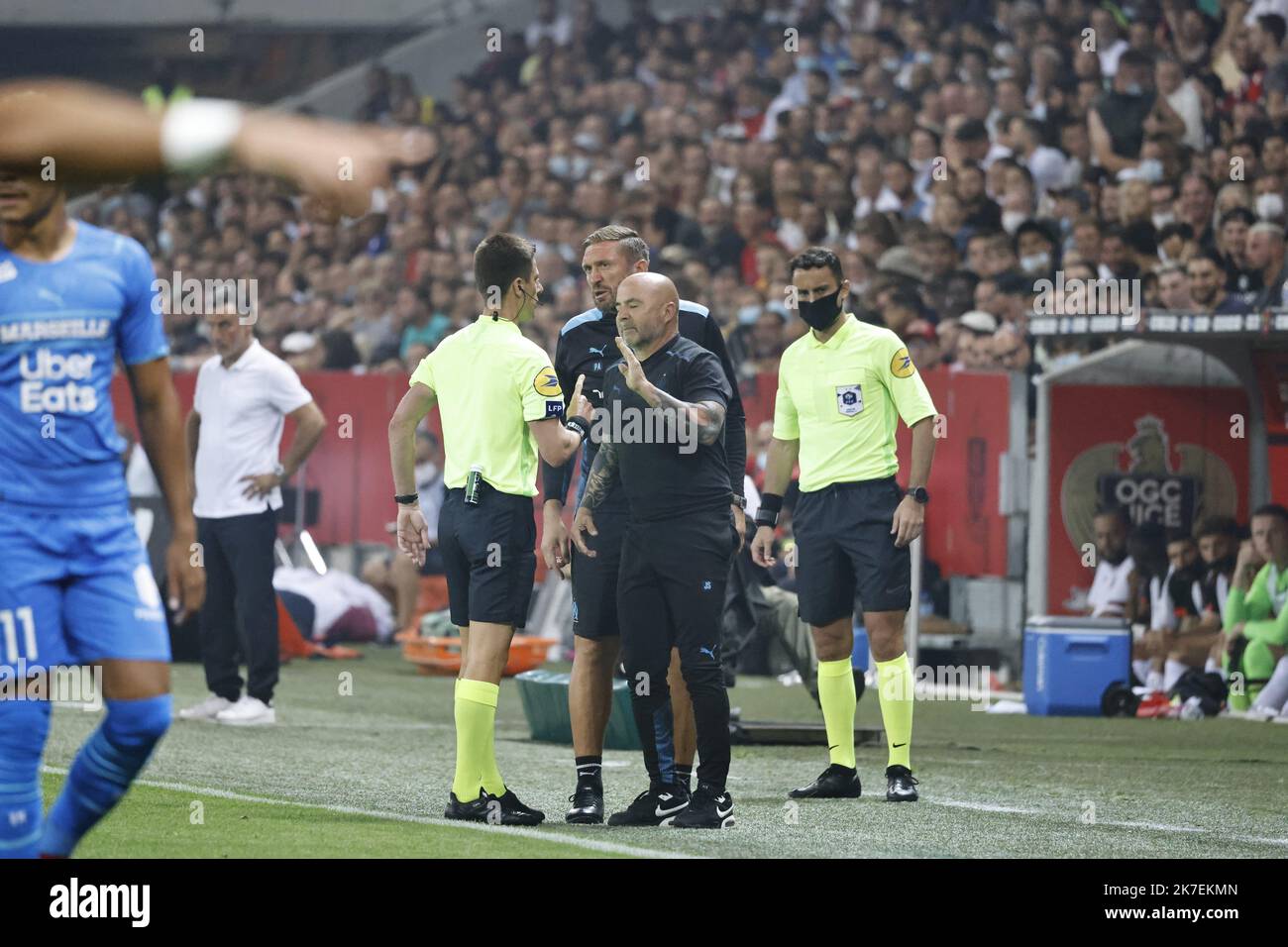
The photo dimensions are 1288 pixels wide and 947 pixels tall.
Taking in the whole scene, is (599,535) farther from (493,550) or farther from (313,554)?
(313,554)

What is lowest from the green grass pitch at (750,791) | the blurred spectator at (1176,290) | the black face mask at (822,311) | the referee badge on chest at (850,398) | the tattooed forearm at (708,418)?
the green grass pitch at (750,791)

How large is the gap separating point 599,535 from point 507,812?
1.09 metres

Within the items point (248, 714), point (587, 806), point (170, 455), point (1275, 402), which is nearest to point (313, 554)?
point (248, 714)

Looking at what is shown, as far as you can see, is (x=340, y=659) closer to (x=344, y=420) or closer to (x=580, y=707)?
(x=344, y=420)

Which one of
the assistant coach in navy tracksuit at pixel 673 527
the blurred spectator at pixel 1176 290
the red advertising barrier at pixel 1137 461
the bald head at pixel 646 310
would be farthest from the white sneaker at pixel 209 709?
the blurred spectator at pixel 1176 290

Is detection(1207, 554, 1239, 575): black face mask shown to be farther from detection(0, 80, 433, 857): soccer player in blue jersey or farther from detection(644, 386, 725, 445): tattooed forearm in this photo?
detection(0, 80, 433, 857): soccer player in blue jersey

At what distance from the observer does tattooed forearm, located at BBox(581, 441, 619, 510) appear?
7820mm

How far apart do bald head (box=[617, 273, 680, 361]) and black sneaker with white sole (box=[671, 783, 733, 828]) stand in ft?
5.23

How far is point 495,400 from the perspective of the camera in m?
7.83

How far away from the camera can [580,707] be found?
26.1ft

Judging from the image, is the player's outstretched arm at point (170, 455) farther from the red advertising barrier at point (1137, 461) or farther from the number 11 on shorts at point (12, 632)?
the red advertising barrier at point (1137, 461)

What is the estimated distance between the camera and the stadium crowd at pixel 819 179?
15.8 m

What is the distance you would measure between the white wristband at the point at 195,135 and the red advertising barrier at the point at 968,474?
37.5 feet

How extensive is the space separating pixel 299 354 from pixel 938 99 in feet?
21.5
